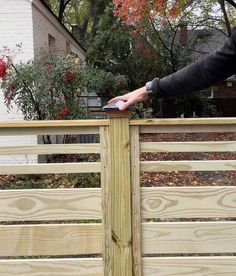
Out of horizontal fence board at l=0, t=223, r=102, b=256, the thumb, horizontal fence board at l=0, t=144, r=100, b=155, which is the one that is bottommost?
horizontal fence board at l=0, t=223, r=102, b=256

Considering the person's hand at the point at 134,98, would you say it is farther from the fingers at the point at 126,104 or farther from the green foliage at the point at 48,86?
the green foliage at the point at 48,86

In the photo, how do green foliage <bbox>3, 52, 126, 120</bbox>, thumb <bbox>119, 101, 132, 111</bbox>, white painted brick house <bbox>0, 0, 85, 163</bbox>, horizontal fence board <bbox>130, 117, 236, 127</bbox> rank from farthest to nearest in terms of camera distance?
white painted brick house <bbox>0, 0, 85, 163</bbox>, green foliage <bbox>3, 52, 126, 120</bbox>, horizontal fence board <bbox>130, 117, 236, 127</bbox>, thumb <bbox>119, 101, 132, 111</bbox>

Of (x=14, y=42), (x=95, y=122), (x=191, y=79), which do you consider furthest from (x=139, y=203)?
(x=14, y=42)

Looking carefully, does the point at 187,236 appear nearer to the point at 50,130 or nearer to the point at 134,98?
the point at 134,98

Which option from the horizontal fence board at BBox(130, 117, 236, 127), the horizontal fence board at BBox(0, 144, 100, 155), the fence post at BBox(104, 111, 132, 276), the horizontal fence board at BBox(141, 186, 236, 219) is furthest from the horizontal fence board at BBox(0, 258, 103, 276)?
the horizontal fence board at BBox(130, 117, 236, 127)

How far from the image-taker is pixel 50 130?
2.83 meters

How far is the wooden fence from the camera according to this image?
2.78 m

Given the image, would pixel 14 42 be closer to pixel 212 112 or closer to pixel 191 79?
pixel 191 79

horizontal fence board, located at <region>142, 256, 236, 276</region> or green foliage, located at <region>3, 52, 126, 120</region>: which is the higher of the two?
green foliage, located at <region>3, 52, 126, 120</region>

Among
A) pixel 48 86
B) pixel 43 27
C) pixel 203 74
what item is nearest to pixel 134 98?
pixel 203 74

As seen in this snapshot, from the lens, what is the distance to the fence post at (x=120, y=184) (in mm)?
2770

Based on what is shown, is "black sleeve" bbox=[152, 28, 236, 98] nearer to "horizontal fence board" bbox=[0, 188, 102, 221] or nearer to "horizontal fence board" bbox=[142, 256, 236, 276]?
"horizontal fence board" bbox=[0, 188, 102, 221]

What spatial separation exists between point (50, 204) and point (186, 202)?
752mm

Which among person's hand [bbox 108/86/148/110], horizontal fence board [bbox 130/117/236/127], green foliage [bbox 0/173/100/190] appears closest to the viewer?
person's hand [bbox 108/86/148/110]
